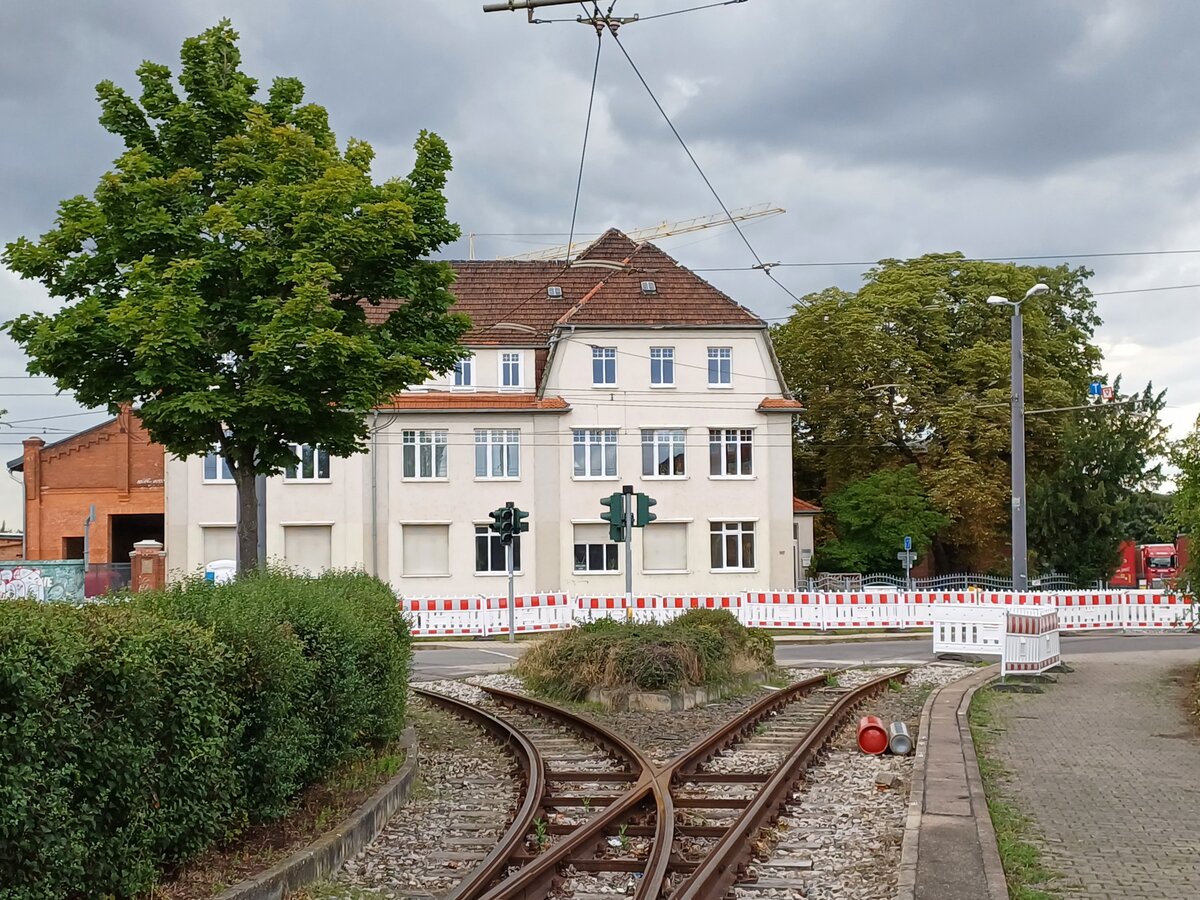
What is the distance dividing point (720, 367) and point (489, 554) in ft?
34.7

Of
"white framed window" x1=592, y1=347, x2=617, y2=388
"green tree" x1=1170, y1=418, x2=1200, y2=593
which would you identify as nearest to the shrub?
"green tree" x1=1170, y1=418, x2=1200, y2=593

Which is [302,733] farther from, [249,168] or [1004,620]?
Answer: [1004,620]

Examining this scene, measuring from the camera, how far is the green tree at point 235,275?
16.0 metres

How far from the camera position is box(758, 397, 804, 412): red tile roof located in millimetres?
46594

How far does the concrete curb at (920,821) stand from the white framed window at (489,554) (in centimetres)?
2968

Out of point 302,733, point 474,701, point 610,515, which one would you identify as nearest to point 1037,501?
point 610,515

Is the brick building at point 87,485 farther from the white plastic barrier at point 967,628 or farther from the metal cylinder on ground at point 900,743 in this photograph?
the metal cylinder on ground at point 900,743

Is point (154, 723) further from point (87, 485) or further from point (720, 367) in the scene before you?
point (87, 485)

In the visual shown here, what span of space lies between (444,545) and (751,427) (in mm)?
11645

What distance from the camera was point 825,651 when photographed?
102 ft

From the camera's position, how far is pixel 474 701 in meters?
19.7

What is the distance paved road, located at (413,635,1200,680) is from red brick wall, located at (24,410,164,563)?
24166mm

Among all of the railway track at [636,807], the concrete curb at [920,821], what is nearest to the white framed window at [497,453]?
the railway track at [636,807]

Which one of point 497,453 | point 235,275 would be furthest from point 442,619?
point 235,275
